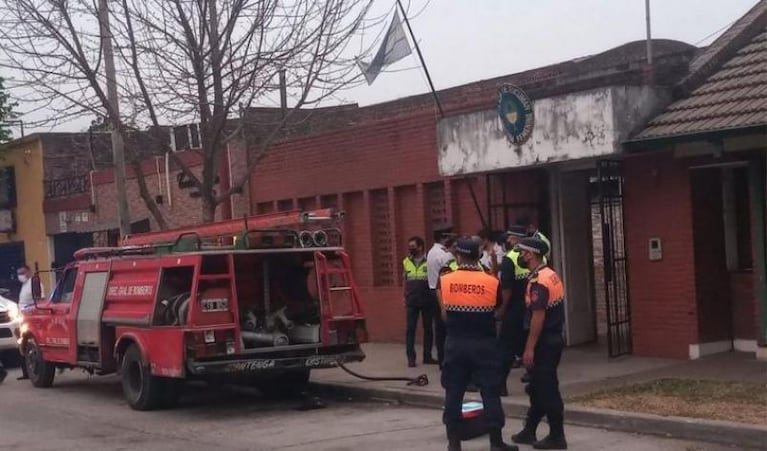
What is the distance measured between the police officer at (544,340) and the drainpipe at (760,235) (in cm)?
457

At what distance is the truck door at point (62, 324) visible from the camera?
1534 cm

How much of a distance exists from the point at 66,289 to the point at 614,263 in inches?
303

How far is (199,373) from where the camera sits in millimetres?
12484

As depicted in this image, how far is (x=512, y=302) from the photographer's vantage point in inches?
438


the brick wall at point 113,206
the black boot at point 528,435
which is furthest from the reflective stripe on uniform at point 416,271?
the brick wall at point 113,206

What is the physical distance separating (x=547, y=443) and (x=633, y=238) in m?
5.33

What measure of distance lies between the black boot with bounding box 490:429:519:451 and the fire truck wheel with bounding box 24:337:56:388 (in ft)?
29.8

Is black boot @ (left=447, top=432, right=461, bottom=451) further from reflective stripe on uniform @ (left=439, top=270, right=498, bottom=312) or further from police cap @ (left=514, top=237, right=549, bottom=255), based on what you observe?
police cap @ (left=514, top=237, right=549, bottom=255)

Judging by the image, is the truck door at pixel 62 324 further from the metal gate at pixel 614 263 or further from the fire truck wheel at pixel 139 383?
the metal gate at pixel 614 263

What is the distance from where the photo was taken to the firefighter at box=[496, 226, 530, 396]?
10.9 m

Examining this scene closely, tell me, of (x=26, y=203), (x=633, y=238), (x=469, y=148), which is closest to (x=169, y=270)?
(x=469, y=148)

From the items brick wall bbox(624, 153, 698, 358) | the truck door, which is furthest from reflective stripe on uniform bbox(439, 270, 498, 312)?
the truck door

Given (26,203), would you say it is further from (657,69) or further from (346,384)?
(657,69)

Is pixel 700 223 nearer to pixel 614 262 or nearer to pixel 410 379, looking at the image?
pixel 614 262
